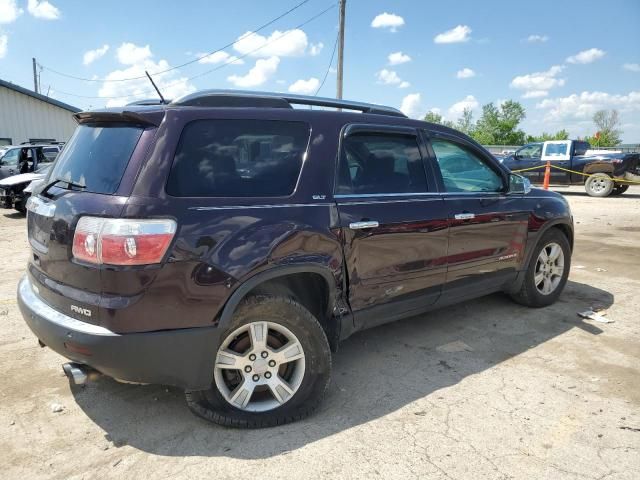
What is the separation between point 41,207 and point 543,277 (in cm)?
446

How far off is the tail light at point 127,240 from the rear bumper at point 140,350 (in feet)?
1.19

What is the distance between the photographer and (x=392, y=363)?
3.68m

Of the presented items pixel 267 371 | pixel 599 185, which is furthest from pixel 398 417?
pixel 599 185

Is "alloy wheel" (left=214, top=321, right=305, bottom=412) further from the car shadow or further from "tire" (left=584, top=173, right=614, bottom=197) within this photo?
"tire" (left=584, top=173, right=614, bottom=197)

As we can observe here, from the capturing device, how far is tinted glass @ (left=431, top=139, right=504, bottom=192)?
12.7 ft

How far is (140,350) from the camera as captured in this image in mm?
2389

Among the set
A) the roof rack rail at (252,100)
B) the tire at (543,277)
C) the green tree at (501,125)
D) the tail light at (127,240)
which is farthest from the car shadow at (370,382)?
the green tree at (501,125)

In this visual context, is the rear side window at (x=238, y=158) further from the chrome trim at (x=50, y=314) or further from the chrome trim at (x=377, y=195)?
the chrome trim at (x=50, y=314)

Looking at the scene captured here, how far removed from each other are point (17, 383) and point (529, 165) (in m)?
18.2

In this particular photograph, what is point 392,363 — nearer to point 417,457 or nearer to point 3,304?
point 417,457

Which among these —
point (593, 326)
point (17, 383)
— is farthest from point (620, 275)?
point (17, 383)

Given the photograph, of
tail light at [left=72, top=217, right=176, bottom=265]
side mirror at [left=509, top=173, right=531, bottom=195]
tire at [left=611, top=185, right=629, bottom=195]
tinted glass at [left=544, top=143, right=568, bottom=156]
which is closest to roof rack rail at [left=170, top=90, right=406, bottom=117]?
tail light at [left=72, top=217, right=176, bottom=265]

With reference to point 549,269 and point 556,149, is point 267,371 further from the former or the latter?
point 556,149

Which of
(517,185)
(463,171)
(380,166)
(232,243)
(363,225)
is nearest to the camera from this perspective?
(232,243)
